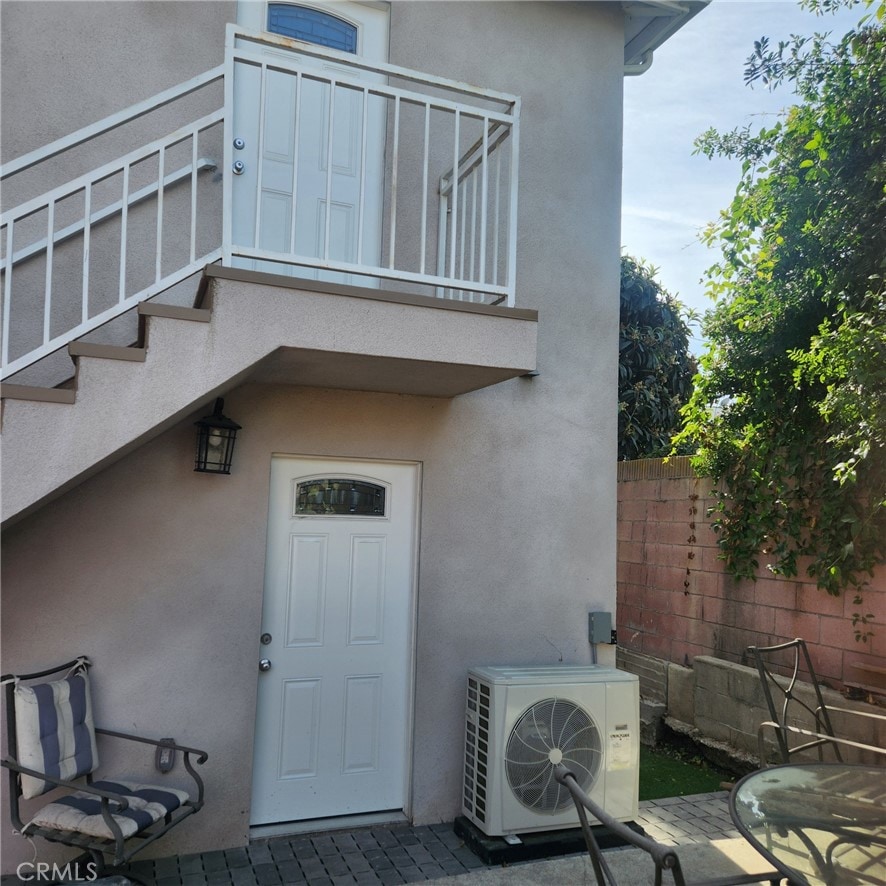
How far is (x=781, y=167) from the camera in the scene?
566 centimetres

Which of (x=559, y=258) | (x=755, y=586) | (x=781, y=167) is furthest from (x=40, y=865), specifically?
(x=781, y=167)

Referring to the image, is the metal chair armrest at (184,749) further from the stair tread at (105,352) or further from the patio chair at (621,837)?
the patio chair at (621,837)

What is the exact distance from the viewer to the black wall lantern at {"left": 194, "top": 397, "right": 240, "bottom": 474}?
4.13m

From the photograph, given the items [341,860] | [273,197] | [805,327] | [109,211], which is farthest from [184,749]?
[805,327]

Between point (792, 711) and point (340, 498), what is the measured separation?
352 cm

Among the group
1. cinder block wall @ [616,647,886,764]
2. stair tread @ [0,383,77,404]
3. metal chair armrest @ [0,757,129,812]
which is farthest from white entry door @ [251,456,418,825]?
cinder block wall @ [616,647,886,764]

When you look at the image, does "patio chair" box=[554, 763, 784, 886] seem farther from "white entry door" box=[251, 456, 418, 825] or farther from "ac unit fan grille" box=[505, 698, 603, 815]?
"white entry door" box=[251, 456, 418, 825]

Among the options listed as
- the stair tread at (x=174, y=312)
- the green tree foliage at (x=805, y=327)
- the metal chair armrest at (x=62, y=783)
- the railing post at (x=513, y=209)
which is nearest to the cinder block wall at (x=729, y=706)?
the green tree foliage at (x=805, y=327)

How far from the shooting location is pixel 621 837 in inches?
90.8

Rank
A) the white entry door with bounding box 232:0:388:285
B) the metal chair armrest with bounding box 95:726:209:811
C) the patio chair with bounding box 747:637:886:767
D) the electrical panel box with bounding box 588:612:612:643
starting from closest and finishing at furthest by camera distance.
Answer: the metal chair armrest with bounding box 95:726:209:811 → the patio chair with bounding box 747:637:886:767 → the white entry door with bounding box 232:0:388:285 → the electrical panel box with bounding box 588:612:612:643

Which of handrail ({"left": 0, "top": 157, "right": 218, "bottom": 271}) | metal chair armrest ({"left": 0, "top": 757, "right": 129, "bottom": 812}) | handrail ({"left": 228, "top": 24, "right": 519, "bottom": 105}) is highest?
handrail ({"left": 228, "top": 24, "right": 519, "bottom": 105})

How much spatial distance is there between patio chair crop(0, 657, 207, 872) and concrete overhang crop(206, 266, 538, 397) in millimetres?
1858

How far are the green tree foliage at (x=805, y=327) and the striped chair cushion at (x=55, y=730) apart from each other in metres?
4.66

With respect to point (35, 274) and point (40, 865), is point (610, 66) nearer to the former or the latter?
point (35, 274)
